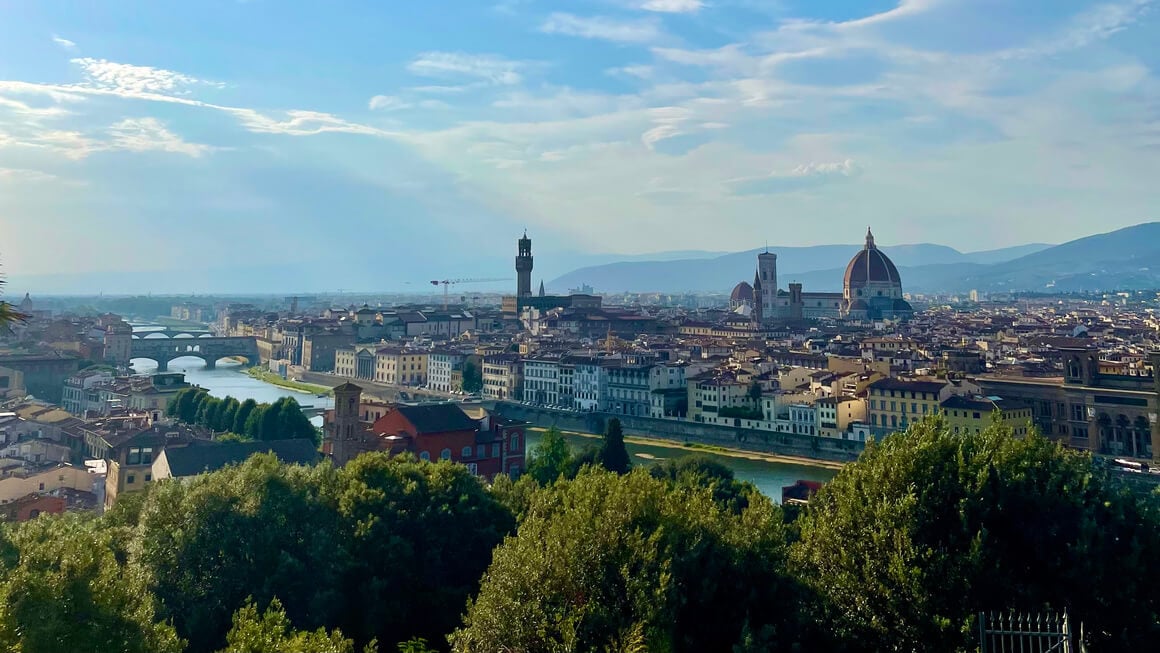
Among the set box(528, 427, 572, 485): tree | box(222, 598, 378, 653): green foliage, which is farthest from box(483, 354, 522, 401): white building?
box(222, 598, 378, 653): green foliage

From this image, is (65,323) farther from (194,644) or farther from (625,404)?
(194,644)

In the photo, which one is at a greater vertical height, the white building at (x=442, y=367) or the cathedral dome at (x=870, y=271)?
the cathedral dome at (x=870, y=271)

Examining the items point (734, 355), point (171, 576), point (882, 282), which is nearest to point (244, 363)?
point (734, 355)

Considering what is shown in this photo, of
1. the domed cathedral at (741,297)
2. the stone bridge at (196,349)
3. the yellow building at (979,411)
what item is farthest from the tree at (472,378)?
the domed cathedral at (741,297)

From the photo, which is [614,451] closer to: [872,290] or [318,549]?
[318,549]

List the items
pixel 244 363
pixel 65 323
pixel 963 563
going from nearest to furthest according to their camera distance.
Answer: pixel 963 563, pixel 65 323, pixel 244 363

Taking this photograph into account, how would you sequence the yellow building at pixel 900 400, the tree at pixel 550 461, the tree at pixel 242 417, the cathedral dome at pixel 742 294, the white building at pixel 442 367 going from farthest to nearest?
1. the cathedral dome at pixel 742 294
2. the white building at pixel 442 367
3. the yellow building at pixel 900 400
4. the tree at pixel 242 417
5. the tree at pixel 550 461

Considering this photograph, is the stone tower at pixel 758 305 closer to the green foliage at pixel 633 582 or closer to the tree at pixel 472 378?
the tree at pixel 472 378
